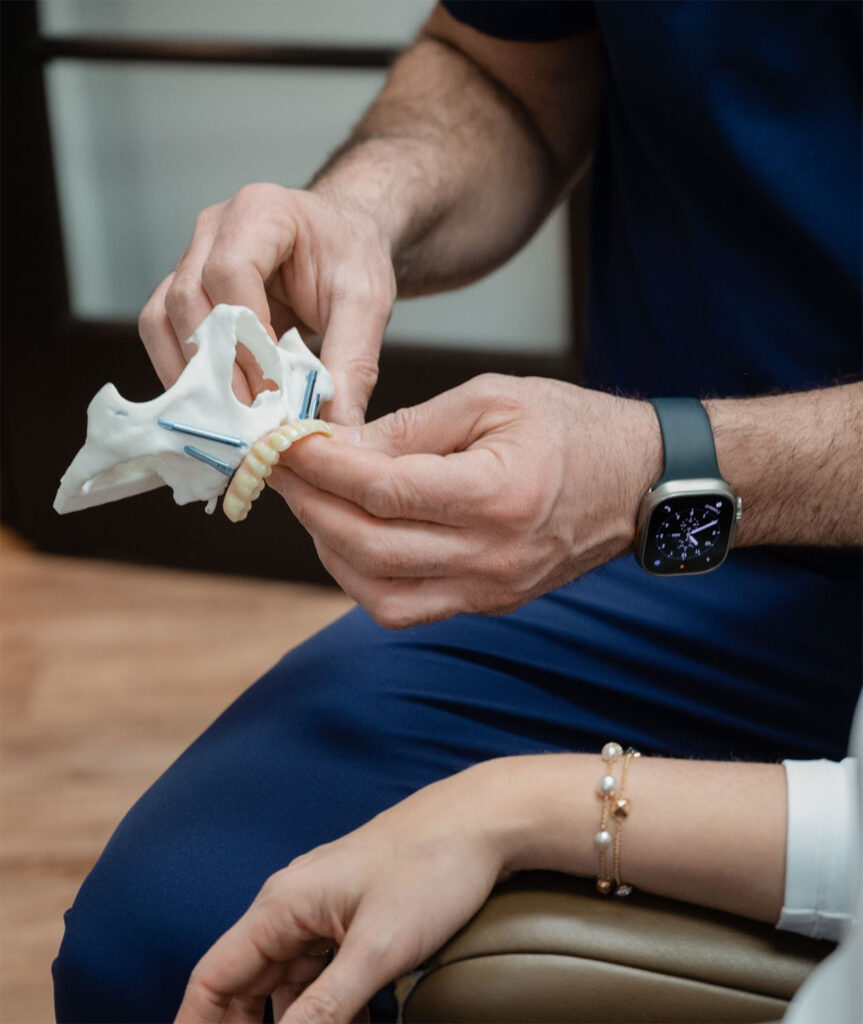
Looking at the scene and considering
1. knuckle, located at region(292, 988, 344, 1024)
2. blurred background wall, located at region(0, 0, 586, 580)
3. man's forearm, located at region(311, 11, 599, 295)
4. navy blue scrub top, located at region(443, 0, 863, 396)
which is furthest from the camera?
blurred background wall, located at region(0, 0, 586, 580)

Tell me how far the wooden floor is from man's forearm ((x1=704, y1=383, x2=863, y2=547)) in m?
1.03

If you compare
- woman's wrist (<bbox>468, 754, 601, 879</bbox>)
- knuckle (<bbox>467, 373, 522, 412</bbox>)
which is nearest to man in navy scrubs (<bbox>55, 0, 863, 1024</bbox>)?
knuckle (<bbox>467, 373, 522, 412</bbox>)

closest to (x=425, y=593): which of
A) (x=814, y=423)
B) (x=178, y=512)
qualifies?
(x=814, y=423)

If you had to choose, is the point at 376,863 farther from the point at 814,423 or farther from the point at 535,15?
the point at 535,15

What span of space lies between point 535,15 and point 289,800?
753 millimetres

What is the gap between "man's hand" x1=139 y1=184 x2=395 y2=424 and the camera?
2.95 ft

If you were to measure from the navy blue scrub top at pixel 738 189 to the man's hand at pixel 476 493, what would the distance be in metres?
0.26

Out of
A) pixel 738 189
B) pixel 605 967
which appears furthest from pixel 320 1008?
pixel 738 189

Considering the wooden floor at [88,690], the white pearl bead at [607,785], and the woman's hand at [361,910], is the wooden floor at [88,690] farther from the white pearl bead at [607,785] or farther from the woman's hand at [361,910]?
the white pearl bead at [607,785]

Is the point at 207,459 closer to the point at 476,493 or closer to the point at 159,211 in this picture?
the point at 476,493

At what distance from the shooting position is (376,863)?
0.72m

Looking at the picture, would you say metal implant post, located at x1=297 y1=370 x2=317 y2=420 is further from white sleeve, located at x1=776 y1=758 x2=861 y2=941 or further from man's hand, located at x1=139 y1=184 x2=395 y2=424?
white sleeve, located at x1=776 y1=758 x2=861 y2=941

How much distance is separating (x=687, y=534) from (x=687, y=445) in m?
0.06

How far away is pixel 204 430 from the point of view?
0.79m
